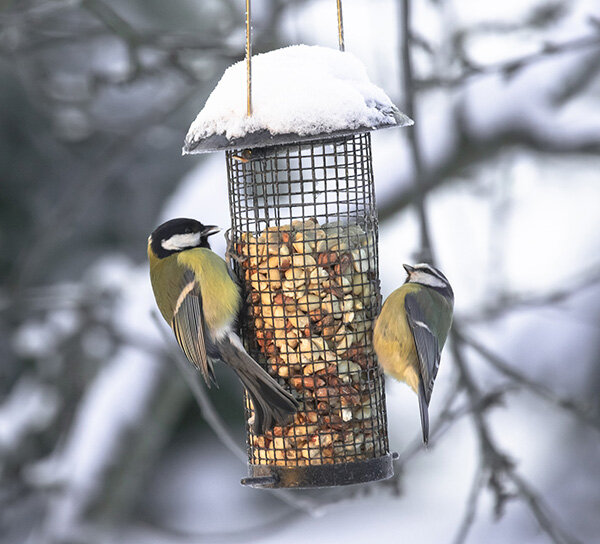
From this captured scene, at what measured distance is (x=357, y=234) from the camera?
3.59 metres

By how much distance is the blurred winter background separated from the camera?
16.7 ft

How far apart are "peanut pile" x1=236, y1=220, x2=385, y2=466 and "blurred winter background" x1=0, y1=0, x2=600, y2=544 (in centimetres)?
35

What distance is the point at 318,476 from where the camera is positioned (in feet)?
11.0

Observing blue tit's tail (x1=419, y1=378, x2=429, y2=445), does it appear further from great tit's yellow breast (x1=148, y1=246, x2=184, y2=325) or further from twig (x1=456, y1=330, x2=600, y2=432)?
great tit's yellow breast (x1=148, y1=246, x2=184, y2=325)

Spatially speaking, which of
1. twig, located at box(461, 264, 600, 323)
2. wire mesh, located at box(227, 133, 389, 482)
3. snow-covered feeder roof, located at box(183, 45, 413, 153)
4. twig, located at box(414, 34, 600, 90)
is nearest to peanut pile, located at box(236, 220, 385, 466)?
wire mesh, located at box(227, 133, 389, 482)

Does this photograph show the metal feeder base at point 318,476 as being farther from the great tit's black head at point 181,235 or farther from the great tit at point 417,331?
the great tit's black head at point 181,235

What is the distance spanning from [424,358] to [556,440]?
25.3 feet

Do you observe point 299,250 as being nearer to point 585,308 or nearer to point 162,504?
point 585,308

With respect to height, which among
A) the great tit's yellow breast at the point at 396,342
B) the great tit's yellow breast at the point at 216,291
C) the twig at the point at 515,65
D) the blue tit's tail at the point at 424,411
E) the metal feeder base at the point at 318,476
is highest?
the twig at the point at 515,65

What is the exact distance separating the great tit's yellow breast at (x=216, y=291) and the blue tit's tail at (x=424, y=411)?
82 cm

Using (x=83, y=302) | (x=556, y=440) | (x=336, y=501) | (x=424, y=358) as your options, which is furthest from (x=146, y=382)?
(x=556, y=440)

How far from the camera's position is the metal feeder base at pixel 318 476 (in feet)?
11.0

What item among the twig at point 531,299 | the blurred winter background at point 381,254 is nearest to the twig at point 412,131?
the blurred winter background at point 381,254

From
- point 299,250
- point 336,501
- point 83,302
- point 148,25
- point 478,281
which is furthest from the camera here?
point 148,25
